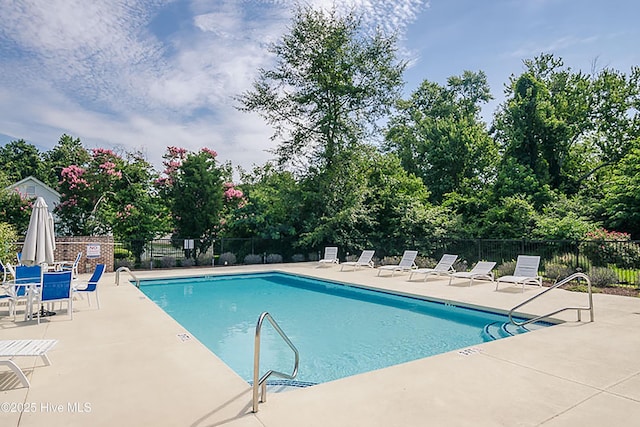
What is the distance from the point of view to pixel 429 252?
1727 centimetres

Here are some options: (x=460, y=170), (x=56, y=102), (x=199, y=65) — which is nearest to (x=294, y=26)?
(x=199, y=65)

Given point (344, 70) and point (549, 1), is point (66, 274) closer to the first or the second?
point (549, 1)

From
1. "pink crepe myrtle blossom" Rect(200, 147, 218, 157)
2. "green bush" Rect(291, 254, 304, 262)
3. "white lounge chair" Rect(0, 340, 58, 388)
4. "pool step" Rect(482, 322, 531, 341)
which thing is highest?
"pink crepe myrtle blossom" Rect(200, 147, 218, 157)

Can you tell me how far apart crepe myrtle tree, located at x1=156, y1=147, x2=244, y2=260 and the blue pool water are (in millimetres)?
Answer: 6181

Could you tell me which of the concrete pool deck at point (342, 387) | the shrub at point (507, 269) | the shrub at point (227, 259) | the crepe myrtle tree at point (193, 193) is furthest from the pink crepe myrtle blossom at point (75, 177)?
the shrub at point (507, 269)

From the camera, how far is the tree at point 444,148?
1077 inches

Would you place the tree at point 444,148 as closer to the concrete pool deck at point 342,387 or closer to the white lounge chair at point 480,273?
the white lounge chair at point 480,273

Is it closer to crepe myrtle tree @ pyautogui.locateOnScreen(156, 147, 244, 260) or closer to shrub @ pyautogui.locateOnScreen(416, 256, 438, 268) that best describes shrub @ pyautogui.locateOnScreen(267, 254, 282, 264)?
crepe myrtle tree @ pyautogui.locateOnScreen(156, 147, 244, 260)

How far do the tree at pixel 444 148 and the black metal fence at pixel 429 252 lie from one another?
1014cm

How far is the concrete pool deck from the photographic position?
3229 millimetres

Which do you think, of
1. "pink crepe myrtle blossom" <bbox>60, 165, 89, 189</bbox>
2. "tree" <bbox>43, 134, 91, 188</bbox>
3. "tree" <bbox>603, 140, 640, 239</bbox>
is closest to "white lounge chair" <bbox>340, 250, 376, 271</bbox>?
"tree" <bbox>603, 140, 640, 239</bbox>

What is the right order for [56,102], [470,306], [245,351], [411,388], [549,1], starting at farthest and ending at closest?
[56,102] < [549,1] < [470,306] < [245,351] < [411,388]

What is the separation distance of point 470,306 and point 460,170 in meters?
21.2

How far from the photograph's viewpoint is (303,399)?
3.62 m
